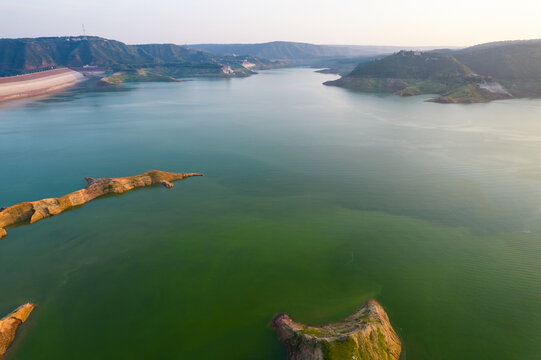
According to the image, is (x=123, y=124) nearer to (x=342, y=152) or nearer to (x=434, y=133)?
(x=342, y=152)

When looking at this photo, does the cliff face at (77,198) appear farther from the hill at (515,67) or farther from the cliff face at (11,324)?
the hill at (515,67)

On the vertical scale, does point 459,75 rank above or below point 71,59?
below

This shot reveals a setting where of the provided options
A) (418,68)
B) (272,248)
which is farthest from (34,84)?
(418,68)

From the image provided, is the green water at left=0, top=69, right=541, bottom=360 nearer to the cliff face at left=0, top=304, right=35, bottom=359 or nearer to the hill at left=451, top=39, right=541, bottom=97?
the cliff face at left=0, top=304, right=35, bottom=359

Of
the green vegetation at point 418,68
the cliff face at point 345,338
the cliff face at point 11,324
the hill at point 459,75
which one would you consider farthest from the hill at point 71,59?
the cliff face at point 345,338

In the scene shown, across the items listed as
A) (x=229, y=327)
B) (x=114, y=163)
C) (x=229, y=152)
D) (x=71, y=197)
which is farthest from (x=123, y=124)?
(x=229, y=327)

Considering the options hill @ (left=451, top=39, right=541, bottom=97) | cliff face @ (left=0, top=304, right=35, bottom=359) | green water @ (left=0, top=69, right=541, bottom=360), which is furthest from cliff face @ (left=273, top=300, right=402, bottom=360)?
hill @ (left=451, top=39, right=541, bottom=97)

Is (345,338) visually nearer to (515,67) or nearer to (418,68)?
(418,68)
